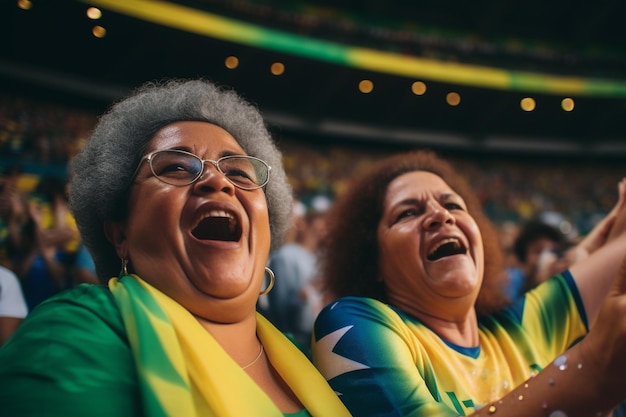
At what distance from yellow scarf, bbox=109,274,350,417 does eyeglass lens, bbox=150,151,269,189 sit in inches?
10.4

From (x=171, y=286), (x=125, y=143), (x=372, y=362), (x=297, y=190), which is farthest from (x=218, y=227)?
(x=297, y=190)

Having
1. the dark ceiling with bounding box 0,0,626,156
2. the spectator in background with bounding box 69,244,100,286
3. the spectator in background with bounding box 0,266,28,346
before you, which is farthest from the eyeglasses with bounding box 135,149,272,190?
the dark ceiling with bounding box 0,0,626,156

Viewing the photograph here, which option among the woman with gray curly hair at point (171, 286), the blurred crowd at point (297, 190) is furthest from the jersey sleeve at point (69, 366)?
the blurred crowd at point (297, 190)

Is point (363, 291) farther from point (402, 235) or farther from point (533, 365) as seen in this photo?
point (533, 365)

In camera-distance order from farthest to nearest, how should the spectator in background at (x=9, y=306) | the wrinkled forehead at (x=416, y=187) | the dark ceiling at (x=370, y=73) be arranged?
the dark ceiling at (x=370, y=73) < the spectator in background at (x=9, y=306) < the wrinkled forehead at (x=416, y=187)

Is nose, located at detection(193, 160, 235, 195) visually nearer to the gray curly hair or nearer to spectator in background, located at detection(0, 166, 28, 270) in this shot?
the gray curly hair

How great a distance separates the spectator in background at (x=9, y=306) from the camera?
2125 millimetres

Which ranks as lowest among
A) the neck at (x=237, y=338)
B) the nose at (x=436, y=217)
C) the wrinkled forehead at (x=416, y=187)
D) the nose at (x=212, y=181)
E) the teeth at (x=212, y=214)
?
the neck at (x=237, y=338)

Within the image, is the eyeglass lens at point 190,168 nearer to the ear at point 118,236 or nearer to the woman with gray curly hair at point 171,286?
the woman with gray curly hair at point 171,286

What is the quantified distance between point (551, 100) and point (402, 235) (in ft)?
42.3

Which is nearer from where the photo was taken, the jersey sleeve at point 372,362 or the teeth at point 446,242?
the jersey sleeve at point 372,362

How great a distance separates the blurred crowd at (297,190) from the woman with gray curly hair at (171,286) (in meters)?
0.50

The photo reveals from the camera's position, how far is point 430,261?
5.01 feet

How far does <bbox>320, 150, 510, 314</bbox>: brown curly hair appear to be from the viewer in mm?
1754
